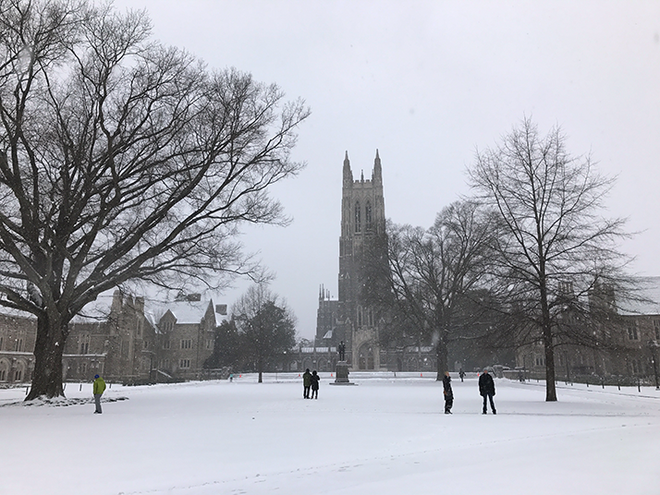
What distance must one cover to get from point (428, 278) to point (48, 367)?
99.5ft

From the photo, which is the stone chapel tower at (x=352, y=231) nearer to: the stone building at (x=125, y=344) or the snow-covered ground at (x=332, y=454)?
the stone building at (x=125, y=344)

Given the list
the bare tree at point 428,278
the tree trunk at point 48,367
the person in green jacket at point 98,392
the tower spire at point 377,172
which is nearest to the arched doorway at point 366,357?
the tower spire at point 377,172

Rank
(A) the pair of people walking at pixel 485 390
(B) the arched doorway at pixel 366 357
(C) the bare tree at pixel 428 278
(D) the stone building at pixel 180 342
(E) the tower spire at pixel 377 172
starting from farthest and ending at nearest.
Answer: (E) the tower spire at pixel 377 172 → (B) the arched doorway at pixel 366 357 → (D) the stone building at pixel 180 342 → (C) the bare tree at pixel 428 278 → (A) the pair of people walking at pixel 485 390

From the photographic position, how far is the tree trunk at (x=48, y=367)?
1917 cm

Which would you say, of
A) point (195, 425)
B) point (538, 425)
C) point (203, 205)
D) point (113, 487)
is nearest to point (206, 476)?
point (113, 487)

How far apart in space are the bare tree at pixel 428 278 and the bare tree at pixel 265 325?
2334 centimetres

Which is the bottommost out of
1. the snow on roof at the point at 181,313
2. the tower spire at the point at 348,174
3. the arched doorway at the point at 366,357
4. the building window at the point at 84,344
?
the arched doorway at the point at 366,357

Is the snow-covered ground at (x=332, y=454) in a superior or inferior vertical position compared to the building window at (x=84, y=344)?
inferior

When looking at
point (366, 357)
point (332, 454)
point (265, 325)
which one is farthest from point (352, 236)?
point (332, 454)

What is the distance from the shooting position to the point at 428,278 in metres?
42.8

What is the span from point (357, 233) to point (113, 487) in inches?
3588

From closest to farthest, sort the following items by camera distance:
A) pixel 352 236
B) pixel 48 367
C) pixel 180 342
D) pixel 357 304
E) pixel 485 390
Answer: pixel 485 390, pixel 48 367, pixel 180 342, pixel 357 304, pixel 352 236

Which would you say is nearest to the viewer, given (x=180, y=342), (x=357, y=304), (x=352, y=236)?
(x=180, y=342)

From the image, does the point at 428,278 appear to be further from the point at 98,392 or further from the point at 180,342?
the point at 180,342
